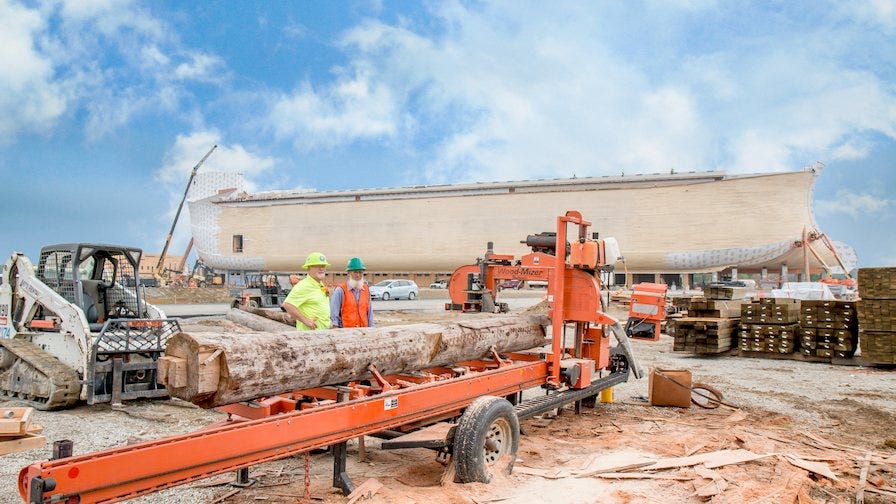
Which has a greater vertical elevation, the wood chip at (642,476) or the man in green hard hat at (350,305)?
the man in green hard hat at (350,305)

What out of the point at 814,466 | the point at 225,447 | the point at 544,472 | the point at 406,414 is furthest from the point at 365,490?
the point at 814,466

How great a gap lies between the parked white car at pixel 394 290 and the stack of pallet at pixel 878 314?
2573 centimetres

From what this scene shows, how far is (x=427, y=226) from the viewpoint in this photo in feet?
185

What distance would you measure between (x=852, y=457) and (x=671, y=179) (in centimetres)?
4579

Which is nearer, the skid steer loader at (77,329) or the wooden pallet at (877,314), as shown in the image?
the skid steer loader at (77,329)

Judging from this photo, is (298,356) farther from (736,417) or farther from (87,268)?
(87,268)

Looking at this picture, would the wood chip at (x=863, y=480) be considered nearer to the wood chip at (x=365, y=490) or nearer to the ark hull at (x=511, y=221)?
the wood chip at (x=365, y=490)

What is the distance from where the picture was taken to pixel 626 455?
5.79 meters

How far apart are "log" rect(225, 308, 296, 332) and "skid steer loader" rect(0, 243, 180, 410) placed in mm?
3533

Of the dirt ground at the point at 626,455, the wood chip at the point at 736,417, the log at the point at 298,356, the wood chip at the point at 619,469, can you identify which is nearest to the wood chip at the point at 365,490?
the dirt ground at the point at 626,455

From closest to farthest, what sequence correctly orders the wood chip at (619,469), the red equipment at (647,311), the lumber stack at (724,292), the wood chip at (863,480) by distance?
the wood chip at (863,480), the wood chip at (619,469), the red equipment at (647,311), the lumber stack at (724,292)

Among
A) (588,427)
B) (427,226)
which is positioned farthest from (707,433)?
(427,226)

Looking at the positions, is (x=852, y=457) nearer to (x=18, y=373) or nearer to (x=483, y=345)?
(x=483, y=345)

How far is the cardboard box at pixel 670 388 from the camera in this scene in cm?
830
